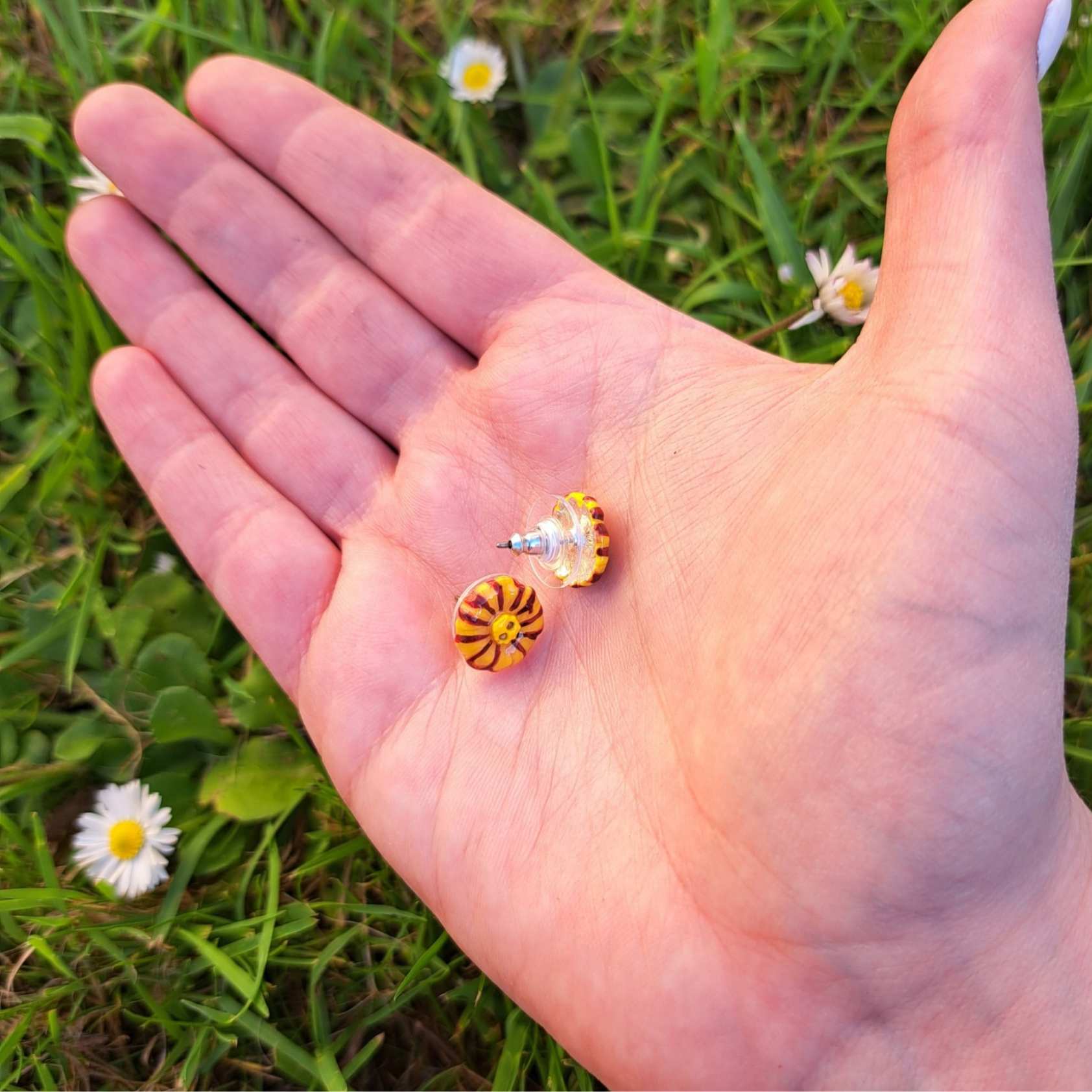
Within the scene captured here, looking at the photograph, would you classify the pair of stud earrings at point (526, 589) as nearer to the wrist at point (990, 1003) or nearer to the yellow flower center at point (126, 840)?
the wrist at point (990, 1003)

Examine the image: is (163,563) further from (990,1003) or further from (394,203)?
(990,1003)

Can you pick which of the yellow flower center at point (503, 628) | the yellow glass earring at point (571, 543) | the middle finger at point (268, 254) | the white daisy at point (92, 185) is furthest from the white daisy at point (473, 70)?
the yellow flower center at point (503, 628)

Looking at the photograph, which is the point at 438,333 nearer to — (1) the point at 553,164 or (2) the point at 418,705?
(1) the point at 553,164

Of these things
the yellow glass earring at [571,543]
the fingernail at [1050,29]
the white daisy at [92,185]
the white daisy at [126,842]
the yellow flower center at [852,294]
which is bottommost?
the white daisy at [126,842]

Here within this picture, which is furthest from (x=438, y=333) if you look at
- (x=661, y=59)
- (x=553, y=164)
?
(x=661, y=59)

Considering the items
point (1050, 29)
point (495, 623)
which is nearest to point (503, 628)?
point (495, 623)

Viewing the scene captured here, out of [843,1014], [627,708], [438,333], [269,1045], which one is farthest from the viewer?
[438,333]

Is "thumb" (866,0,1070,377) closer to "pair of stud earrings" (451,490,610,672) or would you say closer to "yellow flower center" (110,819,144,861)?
"pair of stud earrings" (451,490,610,672)
